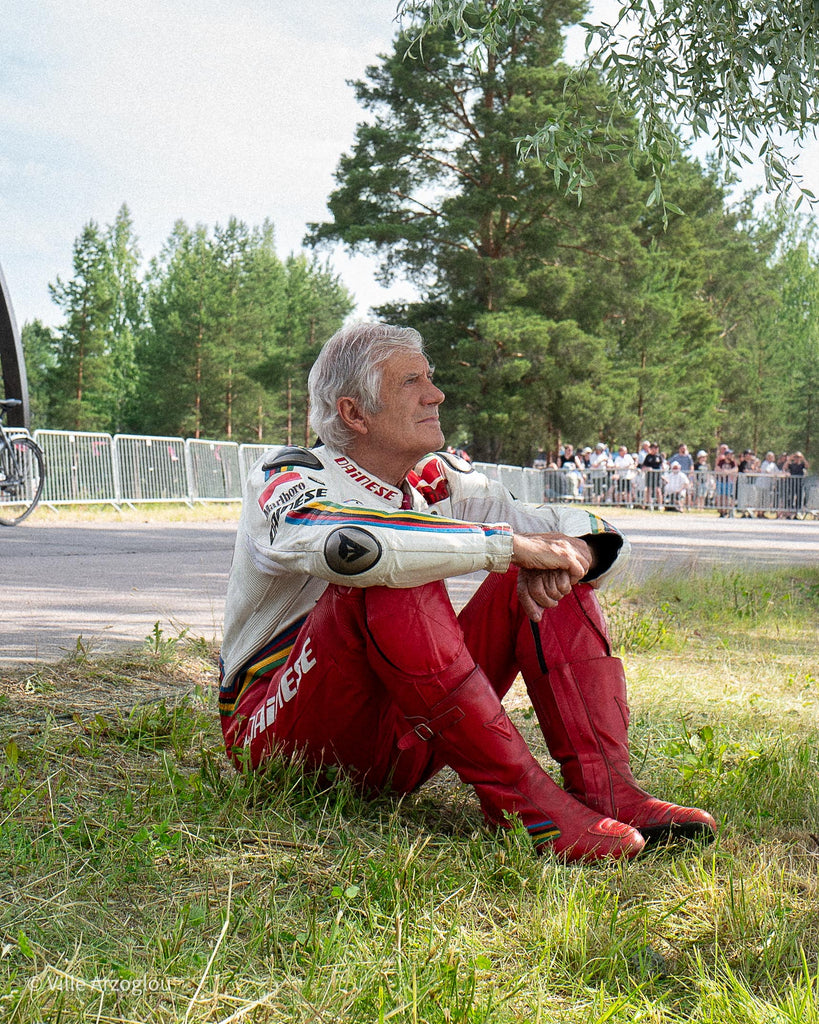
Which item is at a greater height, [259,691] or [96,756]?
[259,691]

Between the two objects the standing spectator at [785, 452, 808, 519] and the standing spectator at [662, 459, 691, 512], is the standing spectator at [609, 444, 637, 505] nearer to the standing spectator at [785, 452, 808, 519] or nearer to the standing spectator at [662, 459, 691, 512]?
the standing spectator at [662, 459, 691, 512]

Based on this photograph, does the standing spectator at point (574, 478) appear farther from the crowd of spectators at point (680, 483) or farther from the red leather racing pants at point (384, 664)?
the red leather racing pants at point (384, 664)

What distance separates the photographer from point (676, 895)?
212 centimetres

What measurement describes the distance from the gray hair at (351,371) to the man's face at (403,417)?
0.02 metres

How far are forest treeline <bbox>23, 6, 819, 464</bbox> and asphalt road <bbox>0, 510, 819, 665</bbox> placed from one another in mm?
3533

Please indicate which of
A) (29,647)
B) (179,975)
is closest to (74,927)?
(179,975)

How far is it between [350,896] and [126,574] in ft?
19.9

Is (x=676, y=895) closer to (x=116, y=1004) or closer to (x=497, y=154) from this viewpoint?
(x=116, y=1004)

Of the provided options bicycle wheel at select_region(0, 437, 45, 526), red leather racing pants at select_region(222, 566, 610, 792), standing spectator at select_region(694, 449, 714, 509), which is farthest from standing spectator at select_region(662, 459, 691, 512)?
red leather racing pants at select_region(222, 566, 610, 792)

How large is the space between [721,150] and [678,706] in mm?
4020

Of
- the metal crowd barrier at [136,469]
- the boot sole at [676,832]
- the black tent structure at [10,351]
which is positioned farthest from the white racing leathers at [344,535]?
the metal crowd barrier at [136,469]

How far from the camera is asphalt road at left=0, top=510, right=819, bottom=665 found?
15.6 ft

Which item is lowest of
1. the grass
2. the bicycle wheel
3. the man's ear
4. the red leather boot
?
the grass

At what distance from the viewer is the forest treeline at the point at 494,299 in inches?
1307
